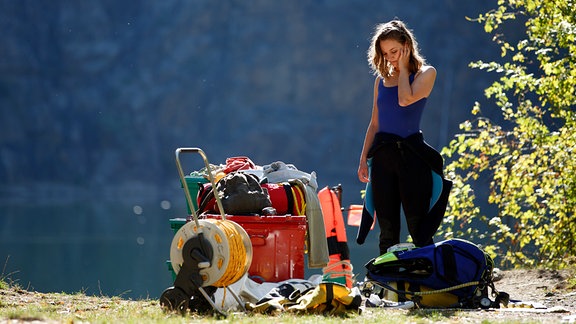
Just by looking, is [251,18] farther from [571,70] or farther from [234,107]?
[571,70]

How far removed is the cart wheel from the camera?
346 centimetres

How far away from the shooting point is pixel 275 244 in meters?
4.08

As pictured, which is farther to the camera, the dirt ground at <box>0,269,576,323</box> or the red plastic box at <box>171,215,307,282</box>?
the red plastic box at <box>171,215,307,282</box>

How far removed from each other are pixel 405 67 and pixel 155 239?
2097 cm

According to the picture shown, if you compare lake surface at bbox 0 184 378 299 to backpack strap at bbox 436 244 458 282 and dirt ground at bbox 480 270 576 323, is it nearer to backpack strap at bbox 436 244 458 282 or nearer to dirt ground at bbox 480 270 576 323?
dirt ground at bbox 480 270 576 323

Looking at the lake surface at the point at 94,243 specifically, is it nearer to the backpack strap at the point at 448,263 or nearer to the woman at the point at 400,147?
the woman at the point at 400,147

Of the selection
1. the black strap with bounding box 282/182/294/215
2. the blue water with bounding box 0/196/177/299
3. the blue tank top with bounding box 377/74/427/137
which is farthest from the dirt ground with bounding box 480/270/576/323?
the blue water with bounding box 0/196/177/299

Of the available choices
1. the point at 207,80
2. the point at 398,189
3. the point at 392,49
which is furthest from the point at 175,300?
the point at 207,80

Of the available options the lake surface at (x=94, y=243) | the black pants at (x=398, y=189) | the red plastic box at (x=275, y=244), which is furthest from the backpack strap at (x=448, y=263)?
the lake surface at (x=94, y=243)

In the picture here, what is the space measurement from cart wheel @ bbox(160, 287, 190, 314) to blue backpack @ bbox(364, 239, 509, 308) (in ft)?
3.01

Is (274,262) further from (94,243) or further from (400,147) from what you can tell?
(94,243)

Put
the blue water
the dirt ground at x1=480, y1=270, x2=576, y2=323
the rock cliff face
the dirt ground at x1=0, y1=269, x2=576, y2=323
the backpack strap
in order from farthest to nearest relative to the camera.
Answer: the rock cliff face < the blue water < the backpack strap < the dirt ground at x1=480, y1=270, x2=576, y2=323 < the dirt ground at x1=0, y1=269, x2=576, y2=323

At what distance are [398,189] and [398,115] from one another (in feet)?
1.12

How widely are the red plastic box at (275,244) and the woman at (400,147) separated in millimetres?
386
